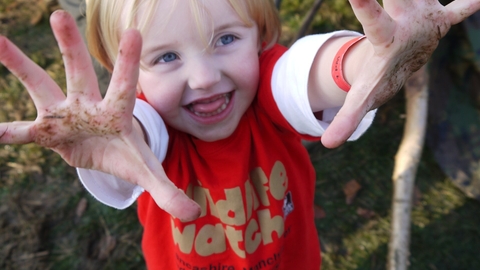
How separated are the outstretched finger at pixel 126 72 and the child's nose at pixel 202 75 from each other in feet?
0.73

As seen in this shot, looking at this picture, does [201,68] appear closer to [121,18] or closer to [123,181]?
[121,18]

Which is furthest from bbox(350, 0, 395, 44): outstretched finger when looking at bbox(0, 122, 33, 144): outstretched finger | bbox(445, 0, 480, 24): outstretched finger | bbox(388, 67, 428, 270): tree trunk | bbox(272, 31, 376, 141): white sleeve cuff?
bbox(388, 67, 428, 270): tree trunk

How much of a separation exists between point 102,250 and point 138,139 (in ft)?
4.94

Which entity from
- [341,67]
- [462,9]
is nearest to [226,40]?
[341,67]

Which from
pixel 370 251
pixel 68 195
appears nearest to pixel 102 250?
pixel 68 195

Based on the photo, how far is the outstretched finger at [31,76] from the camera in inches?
26.4

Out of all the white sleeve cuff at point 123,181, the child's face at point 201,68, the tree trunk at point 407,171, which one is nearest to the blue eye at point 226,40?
the child's face at point 201,68

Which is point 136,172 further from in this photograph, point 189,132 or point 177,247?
point 177,247

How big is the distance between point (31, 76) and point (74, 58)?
0.10 metres

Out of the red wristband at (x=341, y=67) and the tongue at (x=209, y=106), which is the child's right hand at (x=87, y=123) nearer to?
the tongue at (x=209, y=106)

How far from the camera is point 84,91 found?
0.71 meters

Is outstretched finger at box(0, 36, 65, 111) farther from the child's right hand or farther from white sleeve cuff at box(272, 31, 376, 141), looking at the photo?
white sleeve cuff at box(272, 31, 376, 141)

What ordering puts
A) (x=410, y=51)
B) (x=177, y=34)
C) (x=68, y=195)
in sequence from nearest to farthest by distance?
(x=410, y=51) < (x=177, y=34) < (x=68, y=195)

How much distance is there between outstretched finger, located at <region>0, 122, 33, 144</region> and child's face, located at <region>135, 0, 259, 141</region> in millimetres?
307
